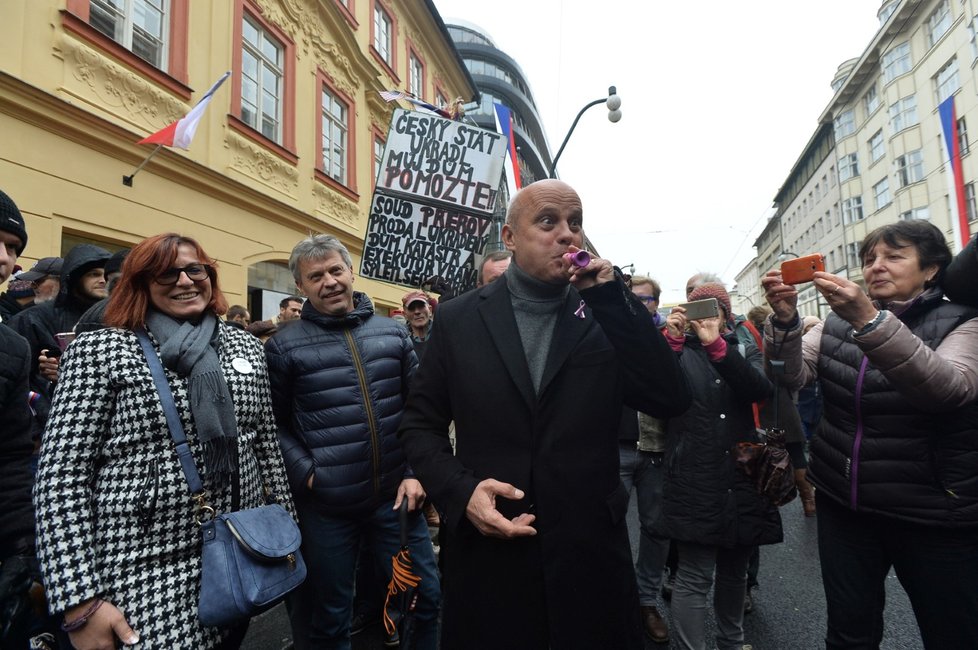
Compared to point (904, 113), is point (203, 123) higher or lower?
lower

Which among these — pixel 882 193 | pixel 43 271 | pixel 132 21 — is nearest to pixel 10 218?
pixel 43 271

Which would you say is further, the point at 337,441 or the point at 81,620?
the point at 337,441

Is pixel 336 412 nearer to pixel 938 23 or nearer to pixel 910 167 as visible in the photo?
pixel 938 23

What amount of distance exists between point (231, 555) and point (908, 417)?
7.54 ft

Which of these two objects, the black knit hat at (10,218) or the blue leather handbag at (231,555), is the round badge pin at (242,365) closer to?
the blue leather handbag at (231,555)

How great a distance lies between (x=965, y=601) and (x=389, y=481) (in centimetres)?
218

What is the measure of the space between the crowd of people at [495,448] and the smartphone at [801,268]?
73 mm

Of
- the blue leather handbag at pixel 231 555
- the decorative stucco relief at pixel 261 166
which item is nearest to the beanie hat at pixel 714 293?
the blue leather handbag at pixel 231 555

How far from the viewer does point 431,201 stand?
492 centimetres

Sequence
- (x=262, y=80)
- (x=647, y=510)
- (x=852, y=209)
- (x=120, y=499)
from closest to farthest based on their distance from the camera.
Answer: (x=120, y=499)
(x=647, y=510)
(x=262, y=80)
(x=852, y=209)

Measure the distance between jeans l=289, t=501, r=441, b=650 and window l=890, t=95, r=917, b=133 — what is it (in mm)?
37494

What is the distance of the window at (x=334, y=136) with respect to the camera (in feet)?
34.7

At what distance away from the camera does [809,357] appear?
93.9 inches

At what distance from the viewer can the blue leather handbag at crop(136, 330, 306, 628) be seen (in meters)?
1.52
